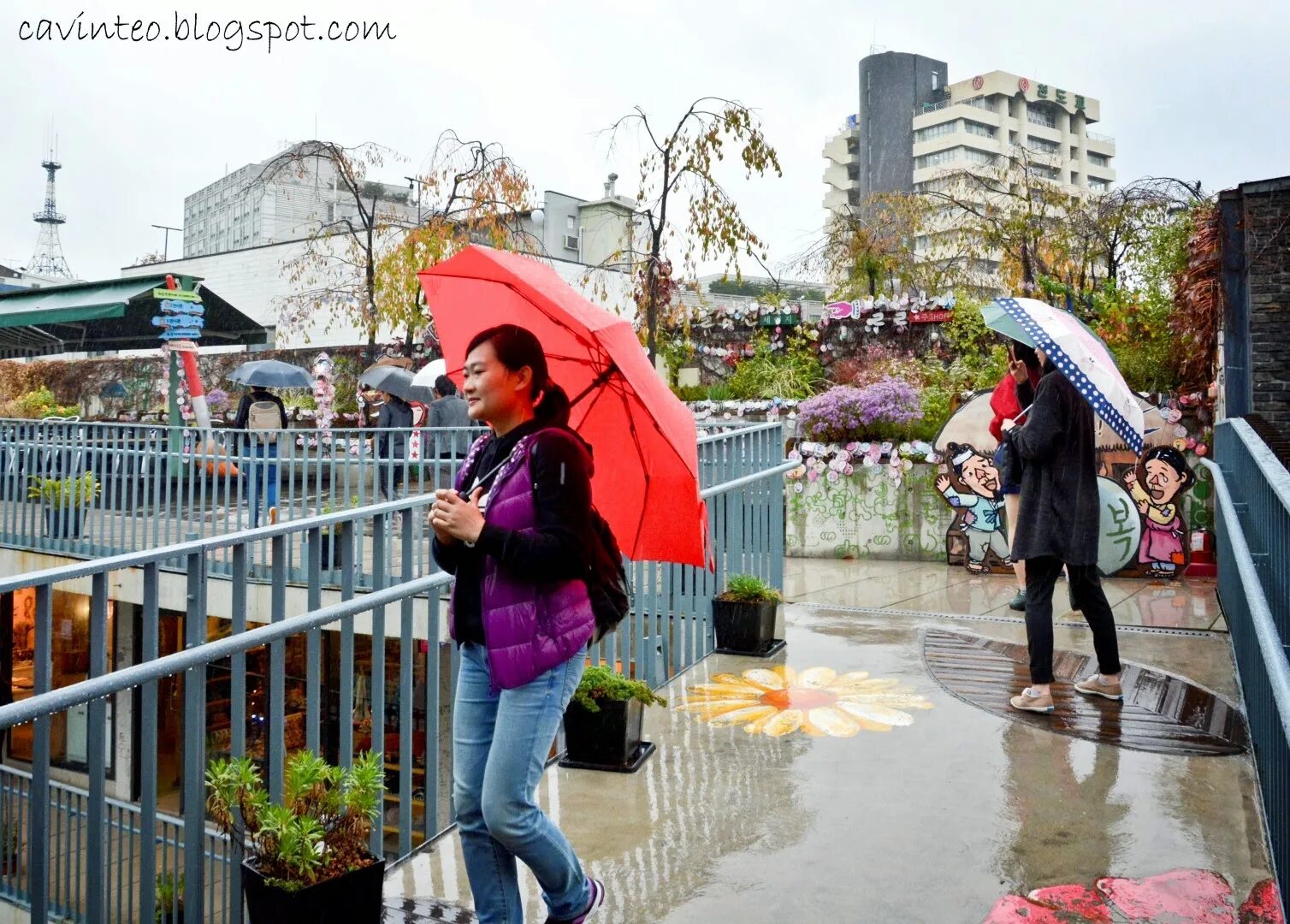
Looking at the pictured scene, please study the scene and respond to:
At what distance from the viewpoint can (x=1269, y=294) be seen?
8906 mm

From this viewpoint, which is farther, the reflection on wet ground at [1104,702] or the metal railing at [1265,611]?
the reflection on wet ground at [1104,702]

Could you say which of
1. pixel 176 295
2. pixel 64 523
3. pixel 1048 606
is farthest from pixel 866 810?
pixel 176 295

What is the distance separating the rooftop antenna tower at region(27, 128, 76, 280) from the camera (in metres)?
70.2

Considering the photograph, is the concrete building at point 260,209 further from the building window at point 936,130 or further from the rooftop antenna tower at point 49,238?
the building window at point 936,130

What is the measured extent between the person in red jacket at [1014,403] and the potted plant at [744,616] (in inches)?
60.8

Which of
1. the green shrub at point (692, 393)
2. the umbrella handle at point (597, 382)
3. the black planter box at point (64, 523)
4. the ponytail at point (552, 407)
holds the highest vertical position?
the green shrub at point (692, 393)

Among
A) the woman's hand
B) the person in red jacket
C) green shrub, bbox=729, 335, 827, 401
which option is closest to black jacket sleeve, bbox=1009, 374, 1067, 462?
the person in red jacket

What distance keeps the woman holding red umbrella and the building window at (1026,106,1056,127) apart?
10103cm

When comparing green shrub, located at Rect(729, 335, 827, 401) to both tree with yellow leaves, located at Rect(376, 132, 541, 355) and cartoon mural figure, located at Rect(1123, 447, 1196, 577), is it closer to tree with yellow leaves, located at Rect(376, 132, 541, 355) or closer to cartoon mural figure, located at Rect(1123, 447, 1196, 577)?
tree with yellow leaves, located at Rect(376, 132, 541, 355)

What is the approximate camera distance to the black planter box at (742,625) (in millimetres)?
6809

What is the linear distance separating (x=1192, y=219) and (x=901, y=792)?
8782 millimetres

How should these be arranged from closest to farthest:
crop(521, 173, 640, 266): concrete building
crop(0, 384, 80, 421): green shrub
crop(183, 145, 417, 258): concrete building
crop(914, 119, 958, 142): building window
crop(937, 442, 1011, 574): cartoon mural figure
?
crop(937, 442, 1011, 574): cartoon mural figure < crop(0, 384, 80, 421): green shrub < crop(521, 173, 640, 266): concrete building < crop(183, 145, 417, 258): concrete building < crop(914, 119, 958, 142): building window

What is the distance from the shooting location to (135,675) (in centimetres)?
263

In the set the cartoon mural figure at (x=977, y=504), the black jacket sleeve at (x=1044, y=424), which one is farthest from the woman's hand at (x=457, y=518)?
the cartoon mural figure at (x=977, y=504)
